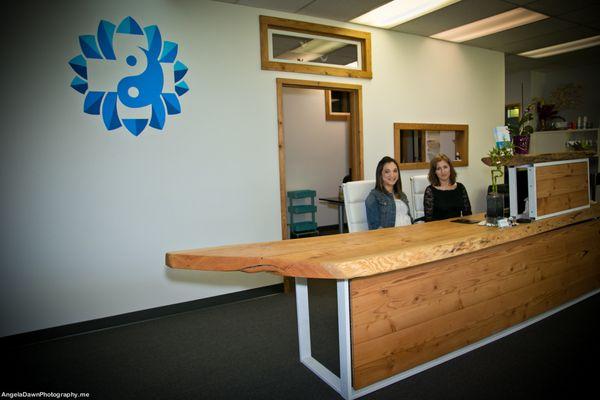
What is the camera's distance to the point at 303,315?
249 centimetres

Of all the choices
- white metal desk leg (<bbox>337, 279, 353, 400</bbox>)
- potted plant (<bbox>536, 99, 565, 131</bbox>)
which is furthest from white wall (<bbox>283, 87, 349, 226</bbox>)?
white metal desk leg (<bbox>337, 279, 353, 400</bbox>)

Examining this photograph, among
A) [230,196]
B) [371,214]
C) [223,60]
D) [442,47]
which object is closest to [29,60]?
[223,60]

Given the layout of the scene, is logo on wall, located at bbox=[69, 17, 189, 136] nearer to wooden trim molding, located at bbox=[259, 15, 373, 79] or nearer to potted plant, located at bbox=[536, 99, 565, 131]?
wooden trim molding, located at bbox=[259, 15, 373, 79]

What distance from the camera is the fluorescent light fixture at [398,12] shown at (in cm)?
393

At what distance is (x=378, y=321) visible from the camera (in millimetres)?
2062

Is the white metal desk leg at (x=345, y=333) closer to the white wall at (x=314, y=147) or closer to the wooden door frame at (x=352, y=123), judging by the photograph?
the wooden door frame at (x=352, y=123)

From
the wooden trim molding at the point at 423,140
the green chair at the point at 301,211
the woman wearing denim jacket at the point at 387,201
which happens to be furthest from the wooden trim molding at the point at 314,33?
the green chair at the point at 301,211

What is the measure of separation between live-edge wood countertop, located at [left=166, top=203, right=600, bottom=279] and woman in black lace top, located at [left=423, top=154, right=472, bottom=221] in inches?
30.9

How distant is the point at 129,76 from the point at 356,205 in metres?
2.14

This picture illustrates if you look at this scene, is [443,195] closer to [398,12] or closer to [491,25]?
[398,12]

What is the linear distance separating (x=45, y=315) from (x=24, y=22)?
86.2 inches

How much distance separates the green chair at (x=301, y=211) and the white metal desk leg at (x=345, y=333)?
410 centimetres

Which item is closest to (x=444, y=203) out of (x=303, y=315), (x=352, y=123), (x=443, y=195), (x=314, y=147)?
(x=443, y=195)

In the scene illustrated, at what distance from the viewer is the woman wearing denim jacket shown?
10.4ft
